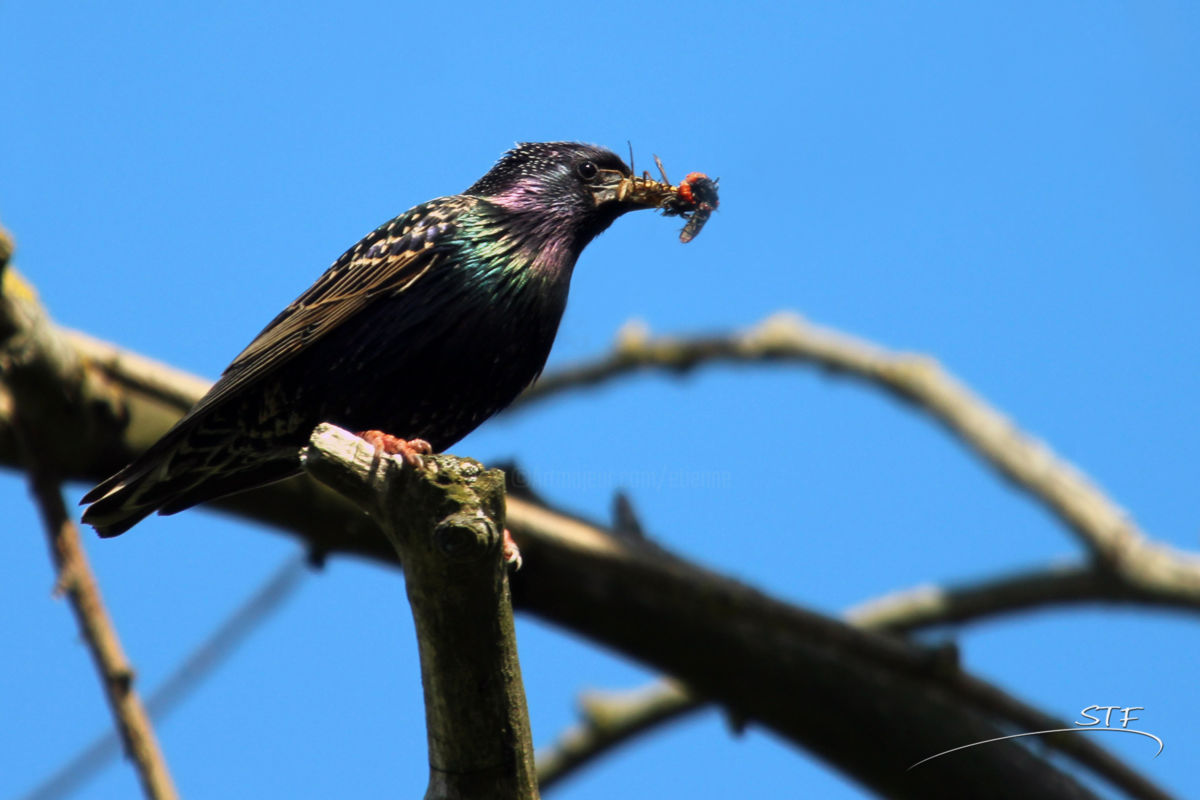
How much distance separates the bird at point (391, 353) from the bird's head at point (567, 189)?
0.05 feet

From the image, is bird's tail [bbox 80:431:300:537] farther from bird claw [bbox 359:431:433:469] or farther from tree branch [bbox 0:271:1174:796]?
bird claw [bbox 359:431:433:469]

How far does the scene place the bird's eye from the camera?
5555 millimetres

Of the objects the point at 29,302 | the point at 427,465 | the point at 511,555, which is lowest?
the point at 427,465

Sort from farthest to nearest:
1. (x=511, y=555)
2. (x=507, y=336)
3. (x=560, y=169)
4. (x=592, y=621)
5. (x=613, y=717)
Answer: (x=613, y=717) → (x=592, y=621) → (x=560, y=169) → (x=507, y=336) → (x=511, y=555)

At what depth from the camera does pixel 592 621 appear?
20.3 feet

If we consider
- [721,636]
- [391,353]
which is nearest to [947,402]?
[721,636]

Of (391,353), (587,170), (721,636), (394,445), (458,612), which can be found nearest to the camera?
(458,612)

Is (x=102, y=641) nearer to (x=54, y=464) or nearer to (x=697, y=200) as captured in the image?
(x=54, y=464)

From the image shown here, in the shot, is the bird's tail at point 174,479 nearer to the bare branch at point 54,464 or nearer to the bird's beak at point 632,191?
the bare branch at point 54,464

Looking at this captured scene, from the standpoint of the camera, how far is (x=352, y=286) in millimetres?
5086

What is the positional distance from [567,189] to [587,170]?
0.57ft

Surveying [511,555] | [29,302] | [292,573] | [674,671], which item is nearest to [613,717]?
[674,671]

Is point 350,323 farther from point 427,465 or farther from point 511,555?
point 427,465

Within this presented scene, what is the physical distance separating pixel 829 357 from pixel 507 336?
282cm
